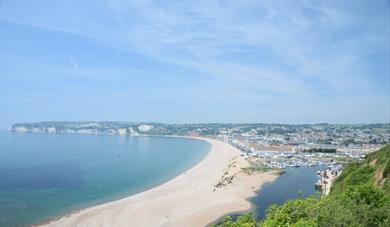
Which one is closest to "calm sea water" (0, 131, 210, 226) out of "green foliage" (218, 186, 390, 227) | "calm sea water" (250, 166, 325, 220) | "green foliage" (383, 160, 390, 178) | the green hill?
"calm sea water" (250, 166, 325, 220)

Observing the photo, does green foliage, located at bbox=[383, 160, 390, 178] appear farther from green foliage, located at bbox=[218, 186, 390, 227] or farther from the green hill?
green foliage, located at bbox=[218, 186, 390, 227]

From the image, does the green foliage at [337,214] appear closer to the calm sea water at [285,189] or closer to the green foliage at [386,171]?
the green foliage at [386,171]

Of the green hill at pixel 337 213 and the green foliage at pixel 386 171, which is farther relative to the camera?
the green foliage at pixel 386 171

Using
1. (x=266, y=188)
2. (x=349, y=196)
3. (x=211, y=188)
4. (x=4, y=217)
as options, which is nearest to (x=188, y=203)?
(x=211, y=188)

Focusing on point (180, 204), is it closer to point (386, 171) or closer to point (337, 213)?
point (386, 171)

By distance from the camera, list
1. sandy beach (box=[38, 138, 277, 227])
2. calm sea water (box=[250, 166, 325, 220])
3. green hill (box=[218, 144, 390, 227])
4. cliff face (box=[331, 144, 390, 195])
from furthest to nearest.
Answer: calm sea water (box=[250, 166, 325, 220]), sandy beach (box=[38, 138, 277, 227]), cliff face (box=[331, 144, 390, 195]), green hill (box=[218, 144, 390, 227])

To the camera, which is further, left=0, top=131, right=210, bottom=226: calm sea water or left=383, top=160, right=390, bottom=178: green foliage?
left=0, top=131, right=210, bottom=226: calm sea water

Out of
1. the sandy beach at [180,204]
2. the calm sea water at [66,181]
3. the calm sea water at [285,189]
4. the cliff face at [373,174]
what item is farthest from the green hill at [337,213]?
the calm sea water at [66,181]
